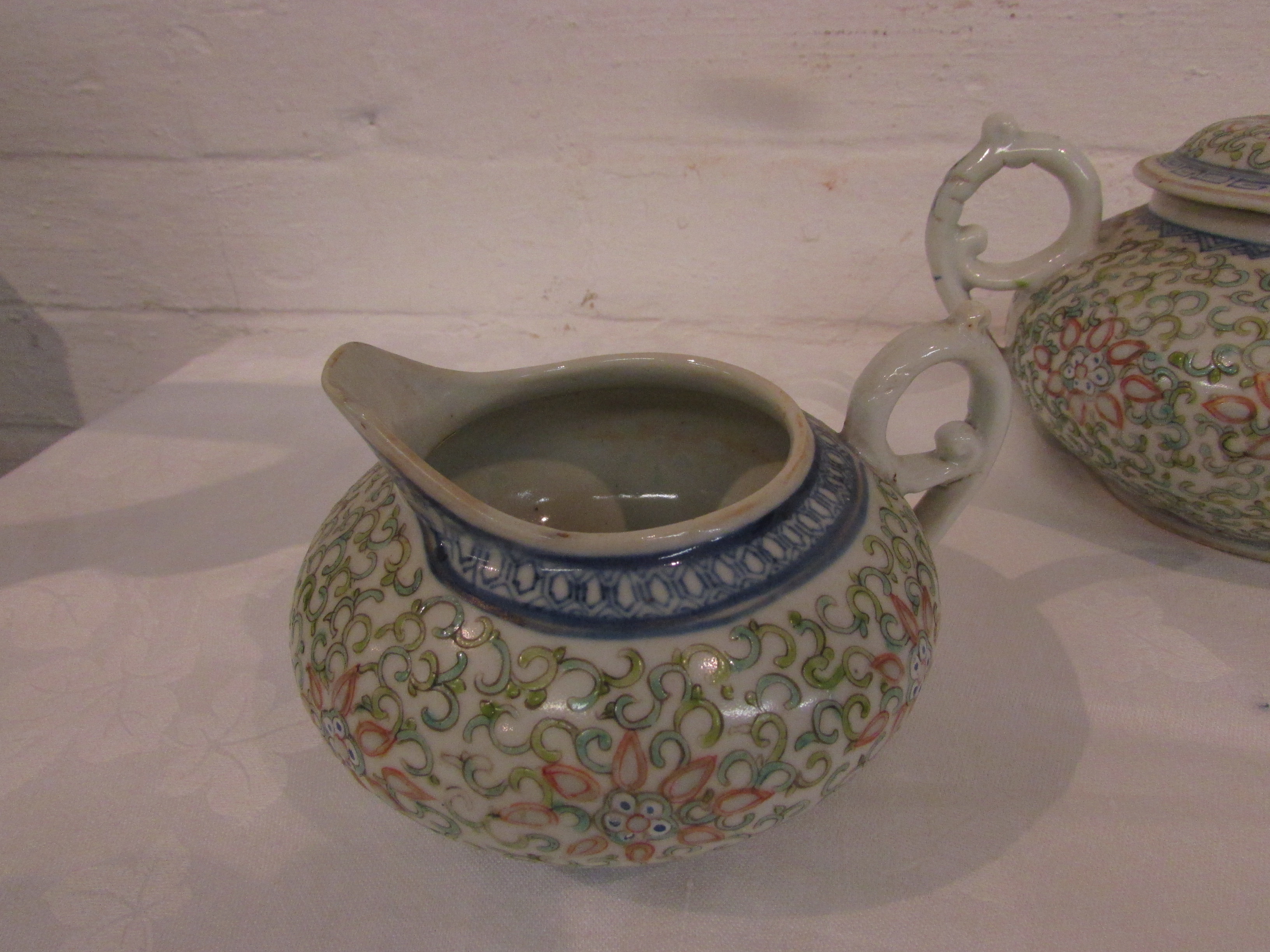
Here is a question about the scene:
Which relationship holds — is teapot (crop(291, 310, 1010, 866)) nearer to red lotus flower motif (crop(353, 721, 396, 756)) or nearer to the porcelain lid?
red lotus flower motif (crop(353, 721, 396, 756))

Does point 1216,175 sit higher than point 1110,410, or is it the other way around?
point 1216,175

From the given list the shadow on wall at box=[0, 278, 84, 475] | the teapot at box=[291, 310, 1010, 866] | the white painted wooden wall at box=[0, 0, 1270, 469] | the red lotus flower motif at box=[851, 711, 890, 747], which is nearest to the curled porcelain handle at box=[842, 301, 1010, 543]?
the teapot at box=[291, 310, 1010, 866]

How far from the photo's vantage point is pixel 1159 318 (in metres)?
Result: 0.82

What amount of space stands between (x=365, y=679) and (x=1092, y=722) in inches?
23.1

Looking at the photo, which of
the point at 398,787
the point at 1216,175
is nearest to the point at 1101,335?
the point at 1216,175

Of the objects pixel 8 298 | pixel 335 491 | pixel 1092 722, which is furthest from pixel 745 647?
pixel 8 298

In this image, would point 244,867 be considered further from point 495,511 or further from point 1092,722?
point 1092,722

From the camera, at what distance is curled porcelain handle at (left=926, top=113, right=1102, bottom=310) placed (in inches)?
37.1

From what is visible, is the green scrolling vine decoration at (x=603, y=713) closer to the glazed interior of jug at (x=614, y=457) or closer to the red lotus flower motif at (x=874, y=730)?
the red lotus flower motif at (x=874, y=730)

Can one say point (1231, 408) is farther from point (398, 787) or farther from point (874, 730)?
point (398, 787)

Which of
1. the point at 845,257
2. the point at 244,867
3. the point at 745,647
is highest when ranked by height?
→ the point at 745,647

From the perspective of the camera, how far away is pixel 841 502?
1.87 ft

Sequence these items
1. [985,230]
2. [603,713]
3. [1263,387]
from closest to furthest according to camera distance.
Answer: [603,713]
[1263,387]
[985,230]

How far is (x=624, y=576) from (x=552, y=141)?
1089 millimetres
